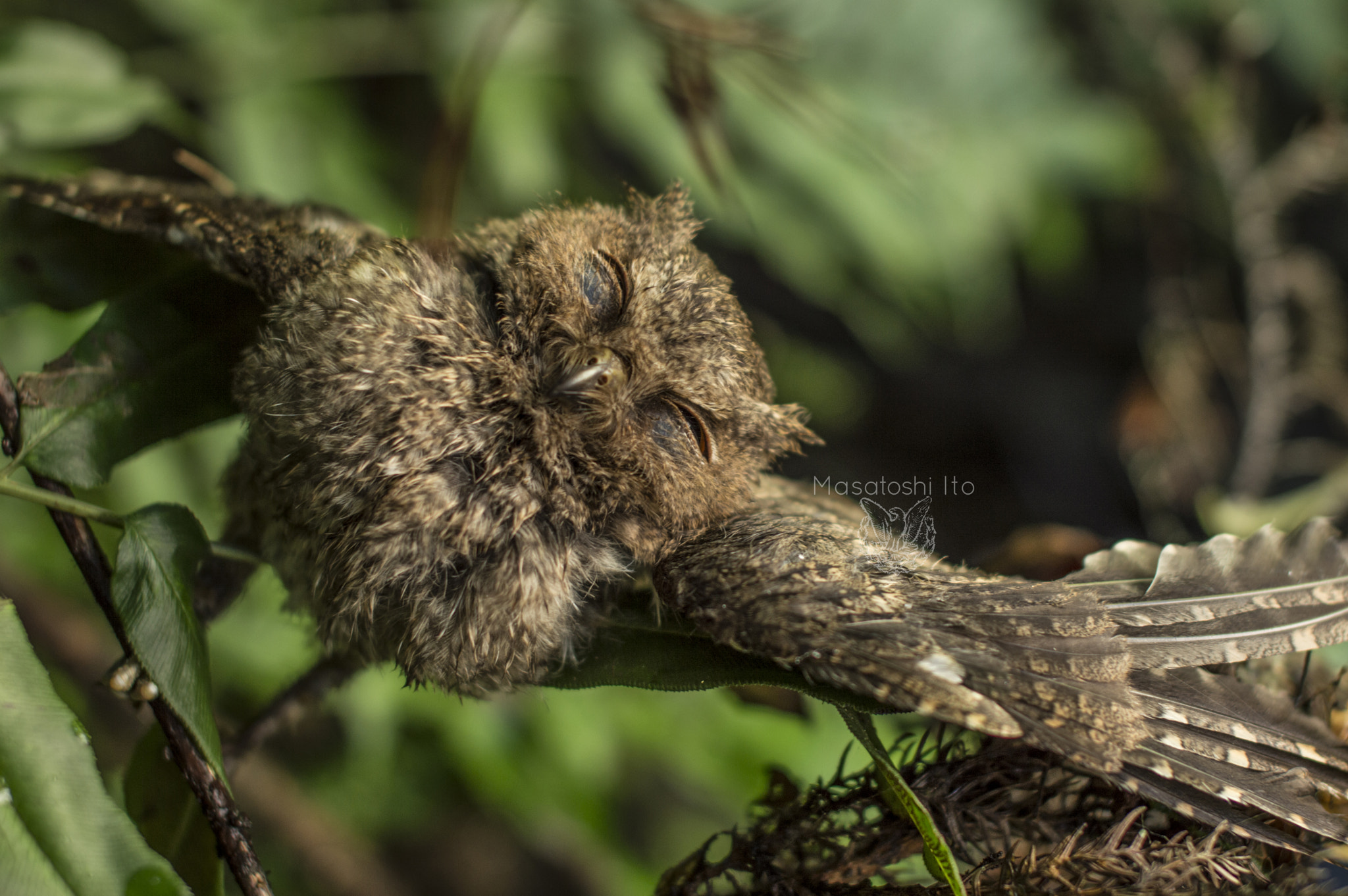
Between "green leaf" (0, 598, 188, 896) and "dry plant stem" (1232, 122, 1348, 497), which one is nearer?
"green leaf" (0, 598, 188, 896)

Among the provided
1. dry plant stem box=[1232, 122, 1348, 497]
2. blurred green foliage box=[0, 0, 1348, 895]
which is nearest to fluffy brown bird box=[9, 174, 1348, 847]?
blurred green foliage box=[0, 0, 1348, 895]

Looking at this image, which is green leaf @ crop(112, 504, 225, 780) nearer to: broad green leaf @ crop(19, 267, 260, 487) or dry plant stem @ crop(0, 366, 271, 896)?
dry plant stem @ crop(0, 366, 271, 896)

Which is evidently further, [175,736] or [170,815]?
[170,815]

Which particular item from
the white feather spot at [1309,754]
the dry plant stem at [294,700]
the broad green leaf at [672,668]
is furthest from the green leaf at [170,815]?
the white feather spot at [1309,754]

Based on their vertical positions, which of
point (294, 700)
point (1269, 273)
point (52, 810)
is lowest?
point (52, 810)

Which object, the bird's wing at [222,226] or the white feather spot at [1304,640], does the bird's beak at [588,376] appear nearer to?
the bird's wing at [222,226]

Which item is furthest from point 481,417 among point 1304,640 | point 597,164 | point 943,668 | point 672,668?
point 597,164

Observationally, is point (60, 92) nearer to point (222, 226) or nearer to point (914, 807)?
point (222, 226)
